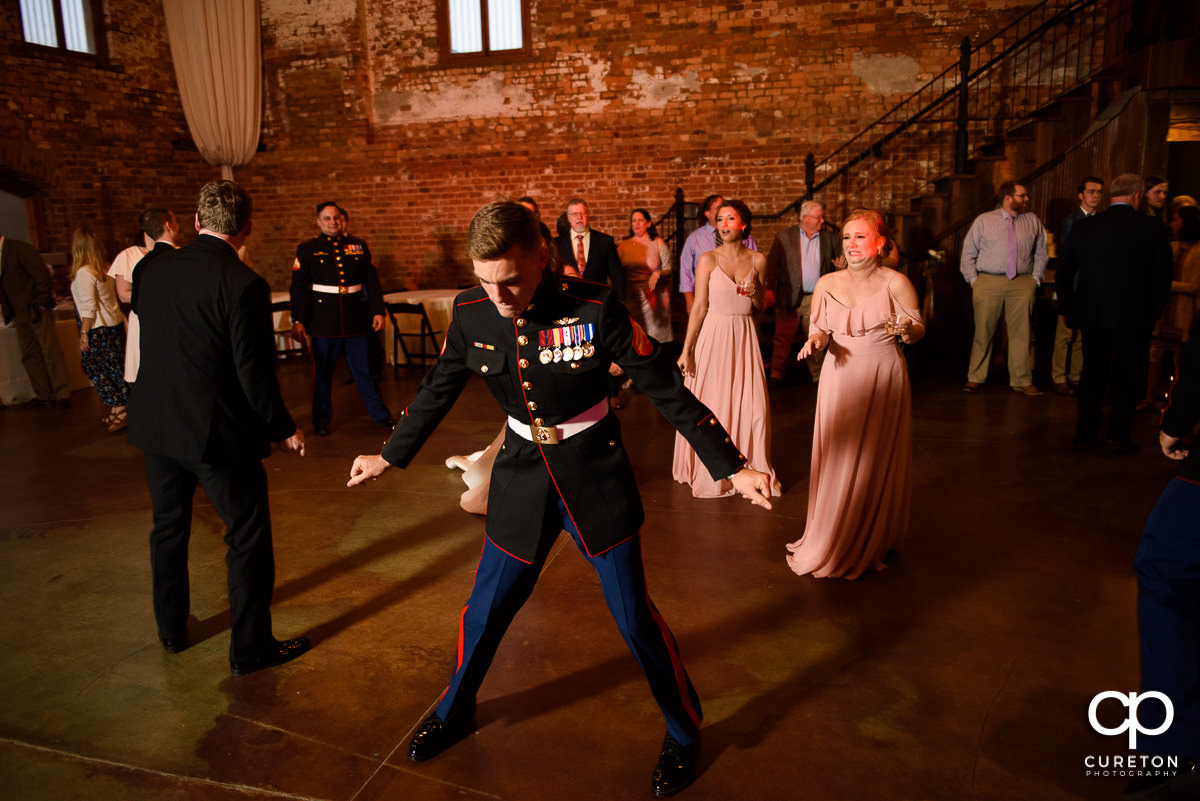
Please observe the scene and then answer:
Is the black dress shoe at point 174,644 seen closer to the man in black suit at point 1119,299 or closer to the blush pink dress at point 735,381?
the blush pink dress at point 735,381

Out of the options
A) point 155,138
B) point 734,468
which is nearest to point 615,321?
point 734,468

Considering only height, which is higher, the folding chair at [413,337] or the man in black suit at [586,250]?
the man in black suit at [586,250]

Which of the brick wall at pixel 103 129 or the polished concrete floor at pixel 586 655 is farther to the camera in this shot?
the brick wall at pixel 103 129

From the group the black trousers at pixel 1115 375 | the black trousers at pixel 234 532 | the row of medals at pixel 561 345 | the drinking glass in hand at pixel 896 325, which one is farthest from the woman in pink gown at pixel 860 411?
the black trousers at pixel 1115 375

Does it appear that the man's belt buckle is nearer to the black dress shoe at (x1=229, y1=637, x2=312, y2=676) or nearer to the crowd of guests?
the crowd of guests

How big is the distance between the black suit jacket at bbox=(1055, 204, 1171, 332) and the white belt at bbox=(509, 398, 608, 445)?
4716mm

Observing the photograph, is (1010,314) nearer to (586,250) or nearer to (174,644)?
(586,250)

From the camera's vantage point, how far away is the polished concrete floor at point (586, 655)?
2504 millimetres

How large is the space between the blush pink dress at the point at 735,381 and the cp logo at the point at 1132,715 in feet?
7.77

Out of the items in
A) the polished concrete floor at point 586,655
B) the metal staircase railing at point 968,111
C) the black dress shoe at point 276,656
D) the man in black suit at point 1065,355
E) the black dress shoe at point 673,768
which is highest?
the metal staircase railing at point 968,111

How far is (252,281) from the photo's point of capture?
288 cm

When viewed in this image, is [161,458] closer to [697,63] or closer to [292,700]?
[292,700]

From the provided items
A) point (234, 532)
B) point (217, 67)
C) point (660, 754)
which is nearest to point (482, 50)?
point (217, 67)

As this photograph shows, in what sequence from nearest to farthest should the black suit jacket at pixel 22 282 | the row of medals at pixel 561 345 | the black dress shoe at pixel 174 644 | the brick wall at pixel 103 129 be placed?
the row of medals at pixel 561 345 → the black dress shoe at pixel 174 644 → the black suit jacket at pixel 22 282 → the brick wall at pixel 103 129
